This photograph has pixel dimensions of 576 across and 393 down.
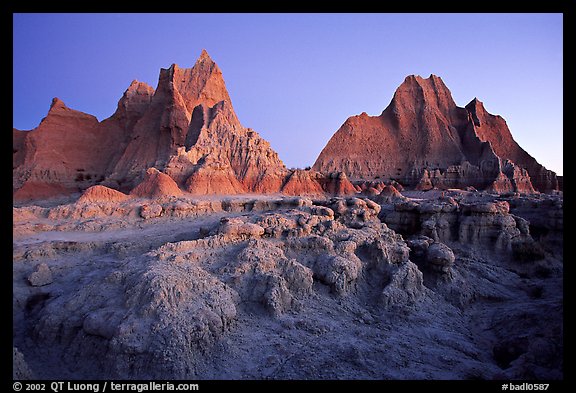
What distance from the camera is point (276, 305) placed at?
6957 mm

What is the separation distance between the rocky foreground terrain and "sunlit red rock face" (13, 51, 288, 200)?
10.7 metres

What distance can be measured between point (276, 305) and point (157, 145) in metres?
27.9

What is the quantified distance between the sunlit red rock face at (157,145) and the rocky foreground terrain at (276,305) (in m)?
10.7

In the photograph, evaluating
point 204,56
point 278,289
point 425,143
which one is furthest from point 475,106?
point 278,289

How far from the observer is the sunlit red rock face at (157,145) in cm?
2350

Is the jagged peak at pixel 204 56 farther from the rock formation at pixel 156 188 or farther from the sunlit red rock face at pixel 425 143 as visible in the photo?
the rock formation at pixel 156 188

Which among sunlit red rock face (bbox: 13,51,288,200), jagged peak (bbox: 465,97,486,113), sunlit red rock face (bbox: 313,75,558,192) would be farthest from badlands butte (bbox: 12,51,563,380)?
jagged peak (bbox: 465,97,486,113)

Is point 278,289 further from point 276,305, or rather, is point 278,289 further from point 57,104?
point 57,104

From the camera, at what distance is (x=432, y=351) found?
653cm

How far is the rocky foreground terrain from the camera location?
5.56m

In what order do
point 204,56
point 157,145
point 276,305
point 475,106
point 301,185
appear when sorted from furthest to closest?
point 475,106 → point 204,56 → point 157,145 → point 301,185 → point 276,305

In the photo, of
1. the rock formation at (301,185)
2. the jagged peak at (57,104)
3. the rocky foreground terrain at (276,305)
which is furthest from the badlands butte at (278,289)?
the jagged peak at (57,104)

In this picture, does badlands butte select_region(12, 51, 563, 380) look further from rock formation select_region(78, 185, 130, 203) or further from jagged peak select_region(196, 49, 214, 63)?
jagged peak select_region(196, 49, 214, 63)

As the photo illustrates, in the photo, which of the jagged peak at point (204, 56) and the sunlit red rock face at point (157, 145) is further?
the jagged peak at point (204, 56)
